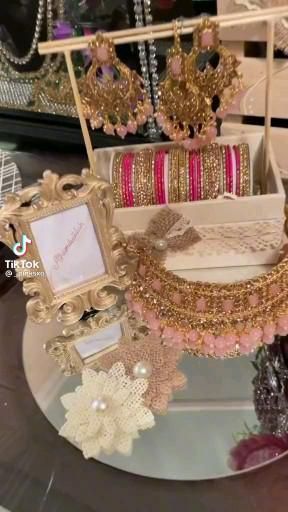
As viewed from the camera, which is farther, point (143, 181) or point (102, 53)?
point (143, 181)

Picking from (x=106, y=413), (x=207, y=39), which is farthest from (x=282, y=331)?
(x=207, y=39)

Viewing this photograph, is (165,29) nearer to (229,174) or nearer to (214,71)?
(214,71)

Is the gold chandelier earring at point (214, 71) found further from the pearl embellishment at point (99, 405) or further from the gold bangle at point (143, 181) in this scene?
the pearl embellishment at point (99, 405)

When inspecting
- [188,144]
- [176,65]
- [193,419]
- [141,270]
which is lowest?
[193,419]

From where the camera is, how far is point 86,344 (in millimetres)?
674

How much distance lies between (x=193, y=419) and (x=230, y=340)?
10 cm

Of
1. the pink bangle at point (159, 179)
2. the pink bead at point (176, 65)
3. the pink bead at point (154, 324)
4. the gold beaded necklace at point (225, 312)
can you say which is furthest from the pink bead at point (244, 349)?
the pink bead at point (176, 65)

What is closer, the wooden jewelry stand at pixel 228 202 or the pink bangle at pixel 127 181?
the wooden jewelry stand at pixel 228 202

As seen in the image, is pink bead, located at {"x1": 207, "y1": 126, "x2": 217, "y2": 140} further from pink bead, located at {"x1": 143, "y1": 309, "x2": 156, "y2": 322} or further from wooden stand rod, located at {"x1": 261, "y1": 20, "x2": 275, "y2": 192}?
pink bead, located at {"x1": 143, "y1": 309, "x2": 156, "y2": 322}

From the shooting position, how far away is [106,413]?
597 millimetres

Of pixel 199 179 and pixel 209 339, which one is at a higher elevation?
pixel 199 179

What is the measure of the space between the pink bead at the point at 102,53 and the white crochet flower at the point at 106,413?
34 cm

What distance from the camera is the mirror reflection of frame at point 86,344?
0.66 meters

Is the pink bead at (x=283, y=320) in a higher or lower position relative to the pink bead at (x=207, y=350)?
higher
